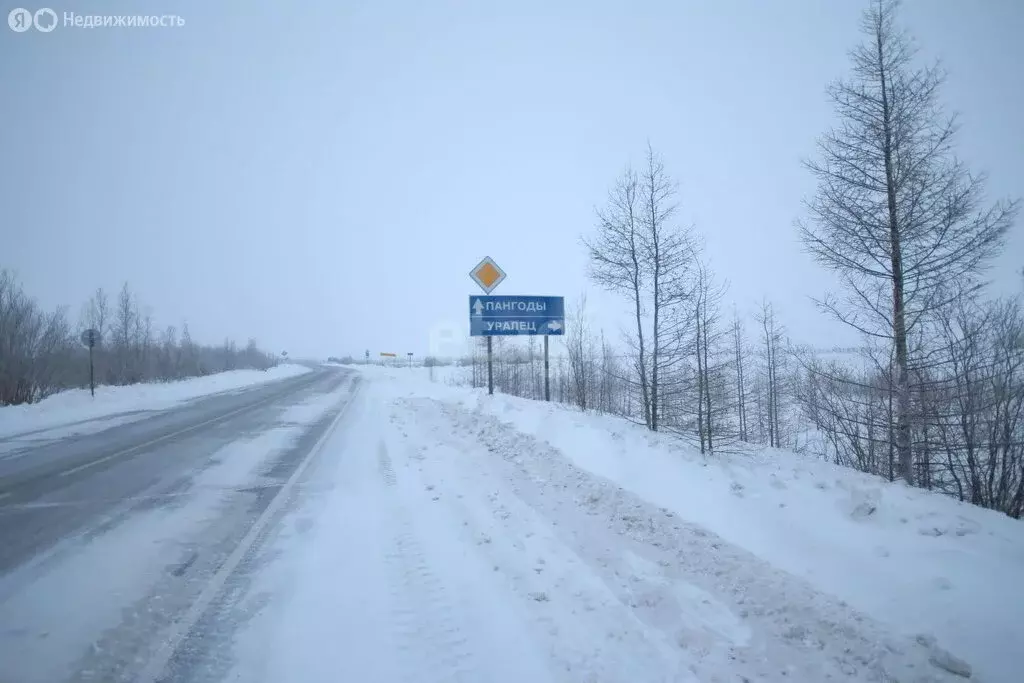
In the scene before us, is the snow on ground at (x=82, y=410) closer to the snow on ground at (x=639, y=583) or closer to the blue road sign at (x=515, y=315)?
the blue road sign at (x=515, y=315)

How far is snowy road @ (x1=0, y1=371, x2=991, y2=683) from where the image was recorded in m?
3.03

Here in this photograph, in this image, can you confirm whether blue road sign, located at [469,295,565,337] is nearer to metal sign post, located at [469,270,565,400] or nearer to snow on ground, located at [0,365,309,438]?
metal sign post, located at [469,270,565,400]

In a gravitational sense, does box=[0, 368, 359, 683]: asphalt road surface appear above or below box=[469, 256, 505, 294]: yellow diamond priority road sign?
below

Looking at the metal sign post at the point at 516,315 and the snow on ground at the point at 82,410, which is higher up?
the metal sign post at the point at 516,315

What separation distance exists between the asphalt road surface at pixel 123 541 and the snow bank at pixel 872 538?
510 cm

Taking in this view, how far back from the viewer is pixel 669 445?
370 inches

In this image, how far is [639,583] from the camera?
4.09 meters

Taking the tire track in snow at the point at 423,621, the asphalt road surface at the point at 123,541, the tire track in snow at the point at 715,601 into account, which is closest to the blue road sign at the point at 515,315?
the asphalt road surface at the point at 123,541

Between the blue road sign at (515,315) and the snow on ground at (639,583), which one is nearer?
the snow on ground at (639,583)

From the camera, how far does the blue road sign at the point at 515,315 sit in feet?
50.0

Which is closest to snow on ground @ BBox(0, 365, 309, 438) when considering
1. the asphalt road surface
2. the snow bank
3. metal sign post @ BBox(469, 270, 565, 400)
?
the asphalt road surface

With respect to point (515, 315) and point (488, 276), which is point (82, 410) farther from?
point (515, 315)

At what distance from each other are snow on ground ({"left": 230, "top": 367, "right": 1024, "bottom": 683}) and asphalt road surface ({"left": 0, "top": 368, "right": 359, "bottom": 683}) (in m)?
0.58

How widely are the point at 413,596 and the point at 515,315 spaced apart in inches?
470
